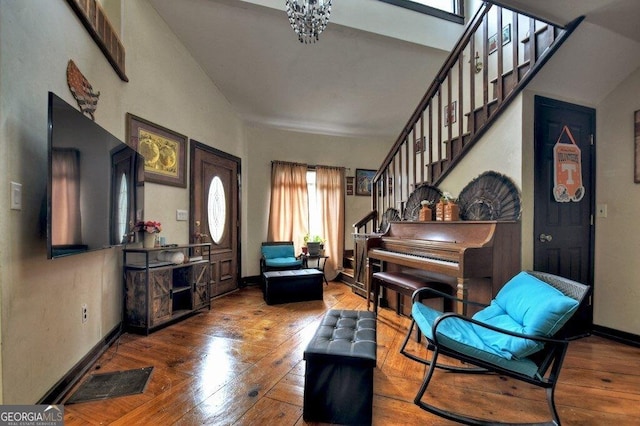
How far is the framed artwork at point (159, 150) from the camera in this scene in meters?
2.74

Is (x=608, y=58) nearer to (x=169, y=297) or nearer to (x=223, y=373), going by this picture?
(x=223, y=373)

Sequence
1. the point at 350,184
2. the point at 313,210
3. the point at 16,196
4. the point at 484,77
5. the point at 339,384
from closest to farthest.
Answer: the point at 16,196 → the point at 339,384 → the point at 484,77 → the point at 313,210 → the point at 350,184

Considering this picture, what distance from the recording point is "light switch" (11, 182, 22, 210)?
134 centimetres

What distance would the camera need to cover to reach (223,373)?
6.42ft

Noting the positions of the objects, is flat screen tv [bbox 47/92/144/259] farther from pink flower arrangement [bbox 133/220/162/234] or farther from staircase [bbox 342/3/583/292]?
staircase [bbox 342/3/583/292]

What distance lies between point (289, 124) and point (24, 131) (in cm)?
409

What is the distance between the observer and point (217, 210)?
4172 millimetres

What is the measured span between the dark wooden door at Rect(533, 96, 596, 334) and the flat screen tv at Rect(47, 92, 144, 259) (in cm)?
334

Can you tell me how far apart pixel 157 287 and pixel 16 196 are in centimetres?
156

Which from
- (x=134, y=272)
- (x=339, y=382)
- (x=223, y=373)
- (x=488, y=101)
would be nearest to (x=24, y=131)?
(x=134, y=272)

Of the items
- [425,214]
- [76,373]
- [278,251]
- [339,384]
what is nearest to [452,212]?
[425,214]

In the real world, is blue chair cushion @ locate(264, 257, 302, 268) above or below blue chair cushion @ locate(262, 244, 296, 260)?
below

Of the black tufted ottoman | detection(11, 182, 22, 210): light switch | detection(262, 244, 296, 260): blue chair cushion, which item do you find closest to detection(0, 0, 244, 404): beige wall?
detection(11, 182, 22, 210): light switch

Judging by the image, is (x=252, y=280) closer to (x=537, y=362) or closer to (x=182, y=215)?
(x=182, y=215)
